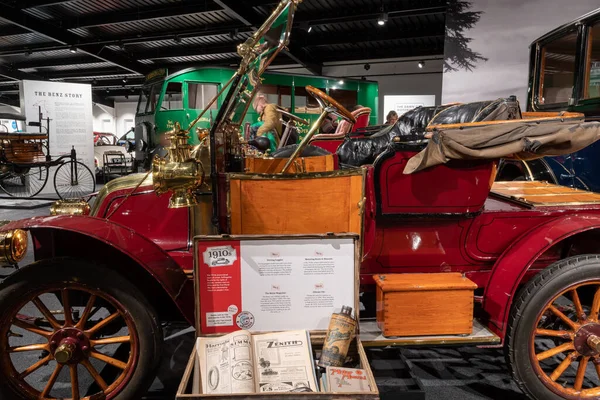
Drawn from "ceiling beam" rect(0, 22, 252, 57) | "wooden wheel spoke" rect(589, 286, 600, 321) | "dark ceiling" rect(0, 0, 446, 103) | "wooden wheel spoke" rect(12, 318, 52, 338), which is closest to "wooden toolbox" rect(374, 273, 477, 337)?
"wooden wheel spoke" rect(589, 286, 600, 321)

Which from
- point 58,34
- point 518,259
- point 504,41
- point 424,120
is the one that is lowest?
point 518,259

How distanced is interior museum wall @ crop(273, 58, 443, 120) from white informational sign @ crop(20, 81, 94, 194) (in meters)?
4.79

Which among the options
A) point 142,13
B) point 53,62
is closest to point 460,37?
point 142,13

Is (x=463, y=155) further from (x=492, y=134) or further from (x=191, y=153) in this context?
(x=191, y=153)

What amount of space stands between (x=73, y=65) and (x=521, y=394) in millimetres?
14453

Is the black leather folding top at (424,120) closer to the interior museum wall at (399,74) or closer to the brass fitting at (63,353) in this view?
the brass fitting at (63,353)

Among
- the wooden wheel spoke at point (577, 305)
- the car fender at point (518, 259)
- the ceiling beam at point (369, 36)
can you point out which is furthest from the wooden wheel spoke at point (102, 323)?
the ceiling beam at point (369, 36)

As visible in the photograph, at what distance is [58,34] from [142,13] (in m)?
2.52

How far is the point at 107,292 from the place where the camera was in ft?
5.31

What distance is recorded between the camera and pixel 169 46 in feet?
35.3

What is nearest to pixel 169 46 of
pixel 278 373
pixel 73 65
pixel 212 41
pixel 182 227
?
pixel 212 41

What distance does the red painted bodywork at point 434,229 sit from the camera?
181 centimetres

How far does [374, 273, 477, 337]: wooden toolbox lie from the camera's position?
1.79m

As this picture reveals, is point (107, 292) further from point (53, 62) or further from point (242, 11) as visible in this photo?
point (53, 62)
